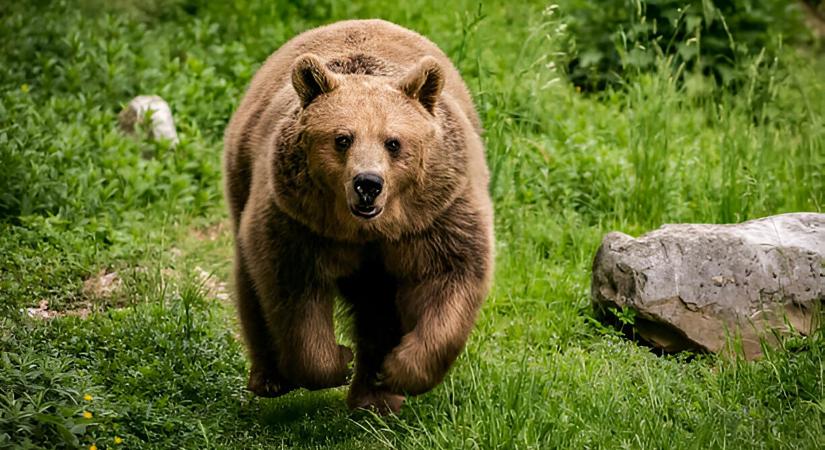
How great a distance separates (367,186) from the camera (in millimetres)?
4762

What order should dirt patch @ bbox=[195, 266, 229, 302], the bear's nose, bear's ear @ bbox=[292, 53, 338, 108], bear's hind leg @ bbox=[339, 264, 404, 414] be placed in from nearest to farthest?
the bear's nose
bear's ear @ bbox=[292, 53, 338, 108]
bear's hind leg @ bbox=[339, 264, 404, 414]
dirt patch @ bbox=[195, 266, 229, 302]

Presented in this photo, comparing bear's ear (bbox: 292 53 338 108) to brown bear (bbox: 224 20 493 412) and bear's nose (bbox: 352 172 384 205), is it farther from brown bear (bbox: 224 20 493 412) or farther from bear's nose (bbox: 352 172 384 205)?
bear's nose (bbox: 352 172 384 205)

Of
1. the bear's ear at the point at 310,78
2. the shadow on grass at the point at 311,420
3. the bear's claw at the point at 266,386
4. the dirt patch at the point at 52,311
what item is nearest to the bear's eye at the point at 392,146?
the bear's ear at the point at 310,78

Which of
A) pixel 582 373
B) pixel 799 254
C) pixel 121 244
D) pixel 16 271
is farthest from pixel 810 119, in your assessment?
pixel 16 271

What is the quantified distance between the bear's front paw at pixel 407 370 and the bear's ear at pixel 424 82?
109 cm

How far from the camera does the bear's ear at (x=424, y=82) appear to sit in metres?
5.16

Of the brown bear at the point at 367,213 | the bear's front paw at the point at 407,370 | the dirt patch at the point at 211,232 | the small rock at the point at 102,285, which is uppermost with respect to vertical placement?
the brown bear at the point at 367,213

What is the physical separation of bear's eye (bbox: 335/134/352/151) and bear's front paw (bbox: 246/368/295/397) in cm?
143

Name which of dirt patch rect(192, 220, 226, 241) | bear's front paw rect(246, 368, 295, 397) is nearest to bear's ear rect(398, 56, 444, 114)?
bear's front paw rect(246, 368, 295, 397)

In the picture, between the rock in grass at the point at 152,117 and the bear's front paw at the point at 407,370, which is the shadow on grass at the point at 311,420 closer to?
the bear's front paw at the point at 407,370

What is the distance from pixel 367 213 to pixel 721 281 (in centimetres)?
234

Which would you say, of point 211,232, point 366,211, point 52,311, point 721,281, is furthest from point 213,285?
point 721,281

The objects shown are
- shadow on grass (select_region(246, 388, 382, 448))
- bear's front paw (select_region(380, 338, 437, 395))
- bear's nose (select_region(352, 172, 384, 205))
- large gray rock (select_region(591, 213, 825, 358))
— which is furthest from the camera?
large gray rock (select_region(591, 213, 825, 358))

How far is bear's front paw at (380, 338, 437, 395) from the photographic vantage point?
5.23 m
